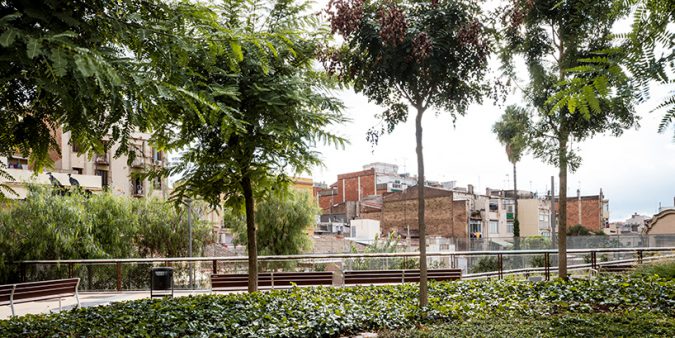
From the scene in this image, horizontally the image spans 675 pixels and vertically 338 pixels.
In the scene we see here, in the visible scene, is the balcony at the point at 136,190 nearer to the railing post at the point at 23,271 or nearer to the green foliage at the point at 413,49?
the railing post at the point at 23,271

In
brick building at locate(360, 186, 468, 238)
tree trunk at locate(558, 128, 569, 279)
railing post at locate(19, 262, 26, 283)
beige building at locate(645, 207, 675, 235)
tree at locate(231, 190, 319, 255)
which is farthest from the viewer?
brick building at locate(360, 186, 468, 238)

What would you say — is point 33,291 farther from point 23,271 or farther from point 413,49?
point 413,49

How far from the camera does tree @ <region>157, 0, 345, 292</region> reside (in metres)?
10.2

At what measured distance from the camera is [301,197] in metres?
36.6

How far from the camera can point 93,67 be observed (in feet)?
11.3

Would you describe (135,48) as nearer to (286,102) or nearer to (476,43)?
(286,102)

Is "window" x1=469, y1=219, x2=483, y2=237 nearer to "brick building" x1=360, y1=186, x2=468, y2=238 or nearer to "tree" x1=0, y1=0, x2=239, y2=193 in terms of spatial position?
"brick building" x1=360, y1=186, x2=468, y2=238

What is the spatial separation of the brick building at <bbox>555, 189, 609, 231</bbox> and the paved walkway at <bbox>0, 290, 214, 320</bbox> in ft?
226

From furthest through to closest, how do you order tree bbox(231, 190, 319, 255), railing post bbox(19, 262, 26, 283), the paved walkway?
tree bbox(231, 190, 319, 255) < railing post bbox(19, 262, 26, 283) < the paved walkway

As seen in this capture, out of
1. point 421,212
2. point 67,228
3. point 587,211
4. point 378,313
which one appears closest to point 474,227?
point 587,211

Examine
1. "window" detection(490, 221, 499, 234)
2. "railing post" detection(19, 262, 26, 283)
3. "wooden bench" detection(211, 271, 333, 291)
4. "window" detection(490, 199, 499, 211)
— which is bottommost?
"window" detection(490, 221, 499, 234)

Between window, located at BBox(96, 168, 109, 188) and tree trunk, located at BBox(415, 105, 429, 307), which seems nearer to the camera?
tree trunk, located at BBox(415, 105, 429, 307)

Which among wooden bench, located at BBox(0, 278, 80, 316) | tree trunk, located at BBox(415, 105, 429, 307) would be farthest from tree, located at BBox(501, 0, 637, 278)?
wooden bench, located at BBox(0, 278, 80, 316)

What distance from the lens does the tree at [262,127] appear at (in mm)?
10219
